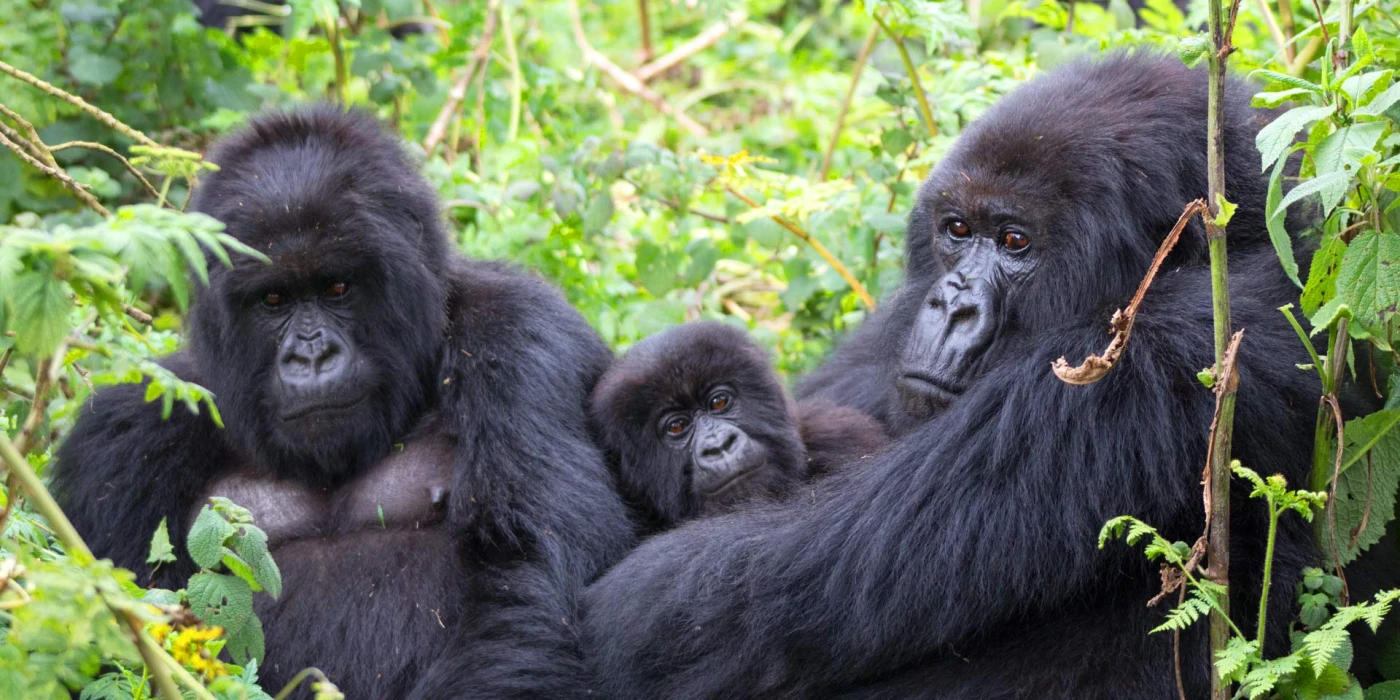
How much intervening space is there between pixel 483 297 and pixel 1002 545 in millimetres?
1716

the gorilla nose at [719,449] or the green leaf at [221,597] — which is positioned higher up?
the gorilla nose at [719,449]

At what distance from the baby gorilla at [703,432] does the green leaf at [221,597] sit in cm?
128

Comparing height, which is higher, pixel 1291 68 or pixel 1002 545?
pixel 1291 68

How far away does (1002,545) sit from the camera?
2680mm

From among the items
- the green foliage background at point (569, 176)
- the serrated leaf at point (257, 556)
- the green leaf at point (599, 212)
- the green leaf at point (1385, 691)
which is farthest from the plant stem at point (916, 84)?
the serrated leaf at point (257, 556)

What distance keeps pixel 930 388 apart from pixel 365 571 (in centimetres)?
150

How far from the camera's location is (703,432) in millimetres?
3738

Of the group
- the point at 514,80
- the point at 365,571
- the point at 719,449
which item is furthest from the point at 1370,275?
the point at 514,80

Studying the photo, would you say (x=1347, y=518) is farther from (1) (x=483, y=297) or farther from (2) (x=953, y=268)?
(1) (x=483, y=297)

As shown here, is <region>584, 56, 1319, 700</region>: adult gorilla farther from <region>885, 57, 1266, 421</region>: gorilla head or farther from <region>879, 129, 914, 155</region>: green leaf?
<region>879, 129, 914, 155</region>: green leaf

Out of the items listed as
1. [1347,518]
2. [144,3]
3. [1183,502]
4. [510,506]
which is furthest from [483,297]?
[144,3]

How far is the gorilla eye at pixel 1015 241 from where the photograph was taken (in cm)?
306

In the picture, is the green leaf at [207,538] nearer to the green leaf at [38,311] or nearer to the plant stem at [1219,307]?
the green leaf at [38,311]

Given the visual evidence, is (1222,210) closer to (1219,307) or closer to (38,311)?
(1219,307)
